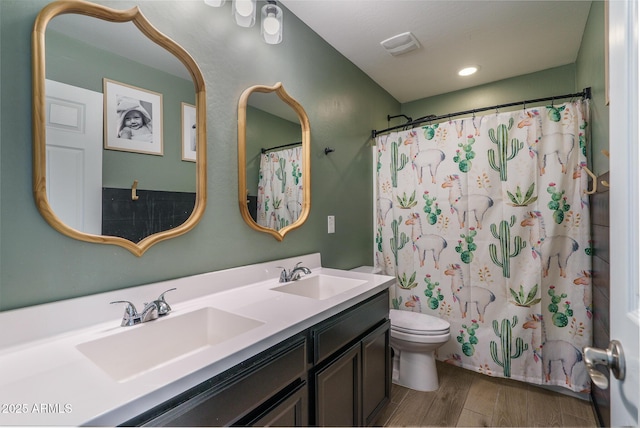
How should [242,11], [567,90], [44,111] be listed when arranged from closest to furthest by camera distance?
[44,111] → [242,11] → [567,90]

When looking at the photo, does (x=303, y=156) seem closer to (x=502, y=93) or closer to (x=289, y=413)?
(x=289, y=413)

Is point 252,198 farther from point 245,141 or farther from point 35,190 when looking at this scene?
point 35,190

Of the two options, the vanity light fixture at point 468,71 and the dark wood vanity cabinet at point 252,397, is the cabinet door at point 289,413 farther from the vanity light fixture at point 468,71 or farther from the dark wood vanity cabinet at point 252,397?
the vanity light fixture at point 468,71

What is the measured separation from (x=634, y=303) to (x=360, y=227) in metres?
2.06

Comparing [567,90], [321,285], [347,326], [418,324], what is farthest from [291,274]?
[567,90]

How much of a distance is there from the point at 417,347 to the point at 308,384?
1.13m

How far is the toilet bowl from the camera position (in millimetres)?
1914

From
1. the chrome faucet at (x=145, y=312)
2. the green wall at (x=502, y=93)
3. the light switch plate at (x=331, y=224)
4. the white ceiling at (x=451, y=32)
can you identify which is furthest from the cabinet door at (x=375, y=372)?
the green wall at (x=502, y=93)

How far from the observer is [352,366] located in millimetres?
1325

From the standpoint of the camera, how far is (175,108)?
126 cm

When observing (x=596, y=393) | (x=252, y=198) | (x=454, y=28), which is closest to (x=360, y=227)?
(x=252, y=198)

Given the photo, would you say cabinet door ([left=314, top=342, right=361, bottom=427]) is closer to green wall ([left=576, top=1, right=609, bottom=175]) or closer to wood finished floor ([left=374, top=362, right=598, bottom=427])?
wood finished floor ([left=374, top=362, right=598, bottom=427])

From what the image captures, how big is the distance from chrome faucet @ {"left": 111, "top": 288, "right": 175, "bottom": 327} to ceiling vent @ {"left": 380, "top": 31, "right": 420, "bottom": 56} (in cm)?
216

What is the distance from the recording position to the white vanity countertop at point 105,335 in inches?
22.7
